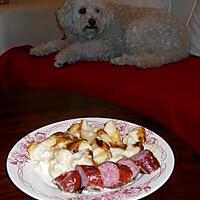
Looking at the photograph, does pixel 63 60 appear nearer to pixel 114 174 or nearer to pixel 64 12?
pixel 64 12

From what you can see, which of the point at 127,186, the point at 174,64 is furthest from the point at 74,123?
the point at 174,64

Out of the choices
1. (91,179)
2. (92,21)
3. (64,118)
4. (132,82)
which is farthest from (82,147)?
(92,21)

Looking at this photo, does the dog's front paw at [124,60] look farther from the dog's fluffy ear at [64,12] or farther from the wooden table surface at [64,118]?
the wooden table surface at [64,118]

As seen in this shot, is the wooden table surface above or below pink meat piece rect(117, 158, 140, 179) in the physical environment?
below

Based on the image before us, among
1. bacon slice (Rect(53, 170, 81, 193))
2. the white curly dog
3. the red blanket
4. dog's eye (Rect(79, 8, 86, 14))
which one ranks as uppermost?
bacon slice (Rect(53, 170, 81, 193))

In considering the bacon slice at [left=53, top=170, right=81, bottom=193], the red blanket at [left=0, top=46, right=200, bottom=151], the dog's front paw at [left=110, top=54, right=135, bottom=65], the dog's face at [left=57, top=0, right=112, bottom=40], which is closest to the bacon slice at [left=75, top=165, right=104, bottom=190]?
the bacon slice at [left=53, top=170, right=81, bottom=193]

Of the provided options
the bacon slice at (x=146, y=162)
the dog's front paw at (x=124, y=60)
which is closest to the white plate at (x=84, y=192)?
the bacon slice at (x=146, y=162)

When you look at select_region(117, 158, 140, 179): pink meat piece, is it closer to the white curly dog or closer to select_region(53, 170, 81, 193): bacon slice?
select_region(53, 170, 81, 193): bacon slice
